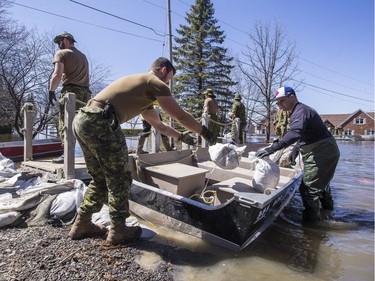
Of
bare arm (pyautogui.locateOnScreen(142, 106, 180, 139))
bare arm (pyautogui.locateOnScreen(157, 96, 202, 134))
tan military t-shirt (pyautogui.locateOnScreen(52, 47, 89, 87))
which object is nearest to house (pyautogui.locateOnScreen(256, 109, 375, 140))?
tan military t-shirt (pyautogui.locateOnScreen(52, 47, 89, 87))

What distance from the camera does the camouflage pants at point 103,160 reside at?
8.80ft

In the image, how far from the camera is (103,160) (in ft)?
9.12

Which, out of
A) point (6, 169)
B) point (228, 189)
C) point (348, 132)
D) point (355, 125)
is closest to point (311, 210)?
point (228, 189)

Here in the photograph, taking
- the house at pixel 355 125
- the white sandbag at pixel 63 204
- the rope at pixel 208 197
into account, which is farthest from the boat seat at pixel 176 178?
the house at pixel 355 125

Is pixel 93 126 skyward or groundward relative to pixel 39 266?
skyward

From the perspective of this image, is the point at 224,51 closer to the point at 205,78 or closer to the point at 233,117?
the point at 205,78

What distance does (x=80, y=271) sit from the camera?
2494mm

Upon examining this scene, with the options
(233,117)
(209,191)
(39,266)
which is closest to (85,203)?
(39,266)

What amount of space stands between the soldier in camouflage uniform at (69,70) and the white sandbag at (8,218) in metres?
1.74

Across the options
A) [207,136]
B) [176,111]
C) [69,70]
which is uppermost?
[69,70]

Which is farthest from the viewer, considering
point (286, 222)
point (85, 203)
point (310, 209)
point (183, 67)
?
point (183, 67)

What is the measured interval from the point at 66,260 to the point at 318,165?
3409 mm

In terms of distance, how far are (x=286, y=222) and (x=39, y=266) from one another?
3701mm

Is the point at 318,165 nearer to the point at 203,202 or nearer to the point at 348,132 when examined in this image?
the point at 203,202
